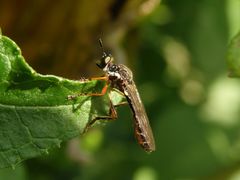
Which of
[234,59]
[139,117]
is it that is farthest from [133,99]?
[234,59]

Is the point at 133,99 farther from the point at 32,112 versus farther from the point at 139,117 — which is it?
the point at 32,112

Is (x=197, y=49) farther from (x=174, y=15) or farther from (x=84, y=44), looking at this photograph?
(x=84, y=44)

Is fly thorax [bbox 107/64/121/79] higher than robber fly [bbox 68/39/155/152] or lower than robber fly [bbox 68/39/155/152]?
higher

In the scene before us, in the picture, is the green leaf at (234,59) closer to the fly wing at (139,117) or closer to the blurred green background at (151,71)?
the fly wing at (139,117)

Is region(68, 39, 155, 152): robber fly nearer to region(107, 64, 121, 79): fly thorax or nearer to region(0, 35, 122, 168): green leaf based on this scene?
region(107, 64, 121, 79): fly thorax

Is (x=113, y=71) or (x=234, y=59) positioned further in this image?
(x=113, y=71)

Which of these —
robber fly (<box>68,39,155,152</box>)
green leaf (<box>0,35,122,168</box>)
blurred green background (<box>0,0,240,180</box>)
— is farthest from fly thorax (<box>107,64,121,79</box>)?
green leaf (<box>0,35,122,168</box>)

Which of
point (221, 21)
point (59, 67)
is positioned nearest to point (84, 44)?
point (59, 67)
